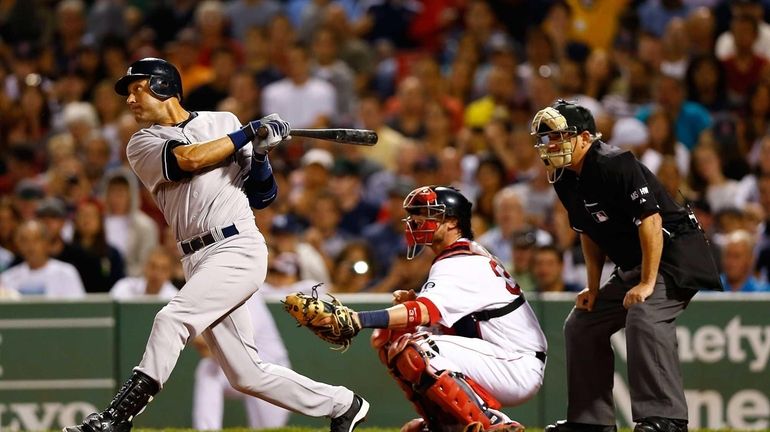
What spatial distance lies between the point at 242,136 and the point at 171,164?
345 millimetres

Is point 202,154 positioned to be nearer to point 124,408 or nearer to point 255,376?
point 255,376

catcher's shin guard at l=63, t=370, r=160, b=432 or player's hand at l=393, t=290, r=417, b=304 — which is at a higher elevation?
player's hand at l=393, t=290, r=417, b=304

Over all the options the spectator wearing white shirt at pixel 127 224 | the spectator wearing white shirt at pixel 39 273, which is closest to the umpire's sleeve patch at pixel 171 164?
the spectator wearing white shirt at pixel 39 273

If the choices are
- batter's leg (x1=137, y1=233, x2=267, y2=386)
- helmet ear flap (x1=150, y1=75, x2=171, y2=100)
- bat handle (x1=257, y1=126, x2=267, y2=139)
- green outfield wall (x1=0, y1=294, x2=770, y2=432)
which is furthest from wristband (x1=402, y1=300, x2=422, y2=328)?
green outfield wall (x1=0, y1=294, x2=770, y2=432)

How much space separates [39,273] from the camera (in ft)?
34.5

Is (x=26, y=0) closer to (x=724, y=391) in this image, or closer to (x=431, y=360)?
(x=724, y=391)

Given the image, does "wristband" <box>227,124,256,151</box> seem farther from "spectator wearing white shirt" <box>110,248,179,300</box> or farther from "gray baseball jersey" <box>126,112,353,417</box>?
"spectator wearing white shirt" <box>110,248,179,300</box>

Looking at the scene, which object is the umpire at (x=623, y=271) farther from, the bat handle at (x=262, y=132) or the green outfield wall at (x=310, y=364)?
the green outfield wall at (x=310, y=364)

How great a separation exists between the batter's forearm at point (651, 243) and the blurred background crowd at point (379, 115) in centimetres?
355

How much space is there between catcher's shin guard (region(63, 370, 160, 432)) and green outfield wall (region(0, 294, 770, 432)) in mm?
3381

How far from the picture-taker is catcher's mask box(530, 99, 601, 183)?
6480mm

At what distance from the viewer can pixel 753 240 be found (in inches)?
398

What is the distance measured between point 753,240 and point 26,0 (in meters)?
8.99

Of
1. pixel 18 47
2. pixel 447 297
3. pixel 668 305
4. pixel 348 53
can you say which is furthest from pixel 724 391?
pixel 18 47
